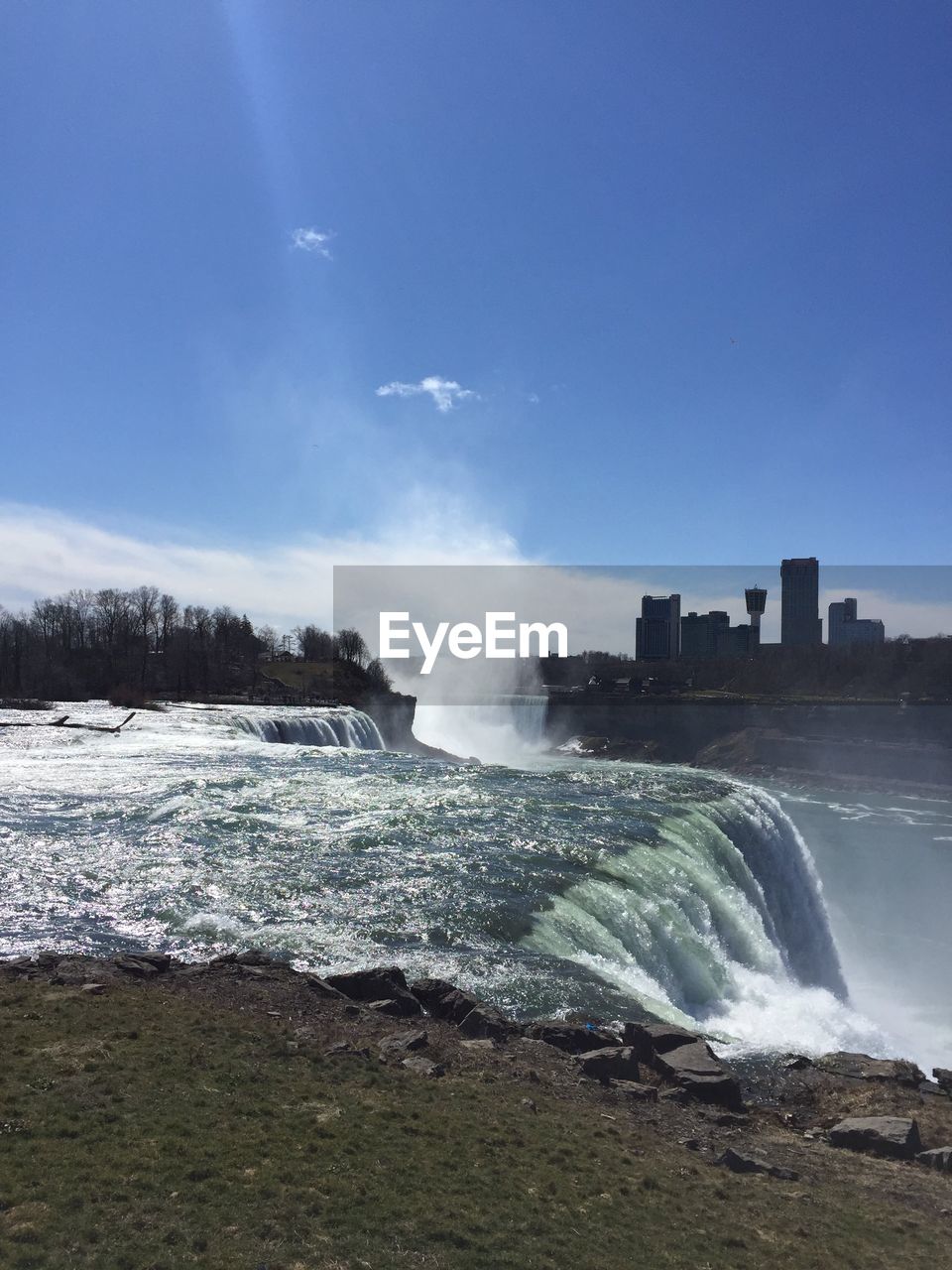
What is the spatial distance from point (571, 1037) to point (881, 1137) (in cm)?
320

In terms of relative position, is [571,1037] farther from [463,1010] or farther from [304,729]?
[304,729]

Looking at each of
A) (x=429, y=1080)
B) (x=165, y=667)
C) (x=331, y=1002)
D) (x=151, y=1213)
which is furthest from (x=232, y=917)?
(x=165, y=667)

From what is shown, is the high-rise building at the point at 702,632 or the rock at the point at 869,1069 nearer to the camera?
the rock at the point at 869,1069

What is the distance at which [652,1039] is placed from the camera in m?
9.62

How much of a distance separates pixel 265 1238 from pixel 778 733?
67.7 m

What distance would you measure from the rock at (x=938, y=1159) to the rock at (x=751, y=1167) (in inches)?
68.6

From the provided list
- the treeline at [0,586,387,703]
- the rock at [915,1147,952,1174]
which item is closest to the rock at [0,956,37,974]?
the rock at [915,1147,952,1174]

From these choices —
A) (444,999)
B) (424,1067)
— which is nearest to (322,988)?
(444,999)

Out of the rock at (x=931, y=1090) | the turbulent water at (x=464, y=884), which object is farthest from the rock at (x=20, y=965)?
the rock at (x=931, y=1090)

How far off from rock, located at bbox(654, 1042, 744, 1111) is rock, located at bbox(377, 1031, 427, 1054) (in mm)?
2712

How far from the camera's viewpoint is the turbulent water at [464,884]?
12.1 m

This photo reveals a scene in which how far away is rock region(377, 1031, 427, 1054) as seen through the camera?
8508 millimetres

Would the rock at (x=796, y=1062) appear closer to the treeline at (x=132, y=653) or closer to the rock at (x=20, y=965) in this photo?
the rock at (x=20, y=965)

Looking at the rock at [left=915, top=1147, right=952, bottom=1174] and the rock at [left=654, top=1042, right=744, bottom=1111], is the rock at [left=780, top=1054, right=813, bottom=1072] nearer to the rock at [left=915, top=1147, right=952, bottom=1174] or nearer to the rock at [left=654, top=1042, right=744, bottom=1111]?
the rock at [left=654, top=1042, right=744, bottom=1111]
